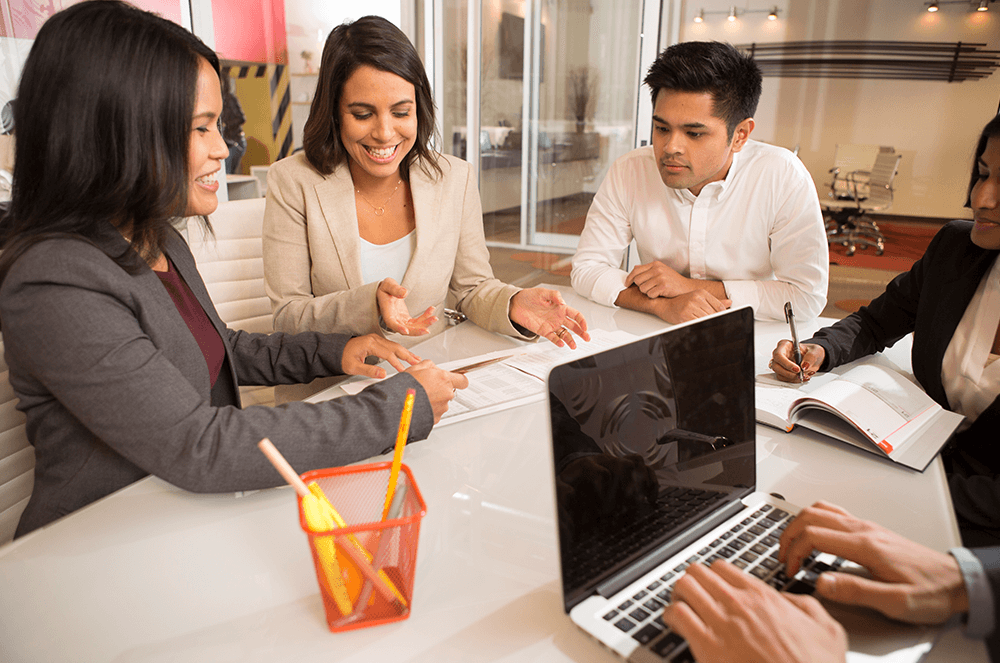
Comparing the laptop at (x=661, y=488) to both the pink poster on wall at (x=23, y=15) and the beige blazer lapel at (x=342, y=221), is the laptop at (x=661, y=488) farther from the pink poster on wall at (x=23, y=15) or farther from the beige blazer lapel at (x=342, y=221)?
the pink poster on wall at (x=23, y=15)

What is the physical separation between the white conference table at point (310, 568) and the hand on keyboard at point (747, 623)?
105 millimetres

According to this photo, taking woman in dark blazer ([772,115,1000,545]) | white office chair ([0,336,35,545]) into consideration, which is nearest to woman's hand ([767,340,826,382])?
woman in dark blazer ([772,115,1000,545])

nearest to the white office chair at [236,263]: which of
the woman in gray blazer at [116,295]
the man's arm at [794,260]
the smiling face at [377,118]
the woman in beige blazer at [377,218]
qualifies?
the woman in beige blazer at [377,218]

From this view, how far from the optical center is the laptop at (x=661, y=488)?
642mm

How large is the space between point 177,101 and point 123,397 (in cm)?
43

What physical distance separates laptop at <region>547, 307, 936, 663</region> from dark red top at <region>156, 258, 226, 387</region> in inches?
30.5

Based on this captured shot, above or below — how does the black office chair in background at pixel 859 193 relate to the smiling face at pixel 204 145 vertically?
below

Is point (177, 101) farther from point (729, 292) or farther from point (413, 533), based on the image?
point (729, 292)

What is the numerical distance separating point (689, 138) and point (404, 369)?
1.17 meters

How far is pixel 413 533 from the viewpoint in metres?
0.69

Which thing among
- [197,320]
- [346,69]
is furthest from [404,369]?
[346,69]

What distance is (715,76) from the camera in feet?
6.08

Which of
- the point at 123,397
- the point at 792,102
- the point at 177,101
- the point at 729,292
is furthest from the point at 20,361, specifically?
the point at 792,102

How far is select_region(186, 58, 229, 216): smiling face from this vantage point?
39.3 inches
